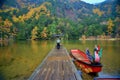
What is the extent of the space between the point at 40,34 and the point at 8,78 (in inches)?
3029

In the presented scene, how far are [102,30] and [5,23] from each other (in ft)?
152

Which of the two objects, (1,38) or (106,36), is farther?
(106,36)

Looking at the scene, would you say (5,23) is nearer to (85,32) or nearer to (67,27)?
(67,27)

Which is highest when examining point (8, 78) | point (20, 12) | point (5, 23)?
point (20, 12)

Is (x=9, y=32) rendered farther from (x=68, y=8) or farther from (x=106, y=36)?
(x=68, y=8)

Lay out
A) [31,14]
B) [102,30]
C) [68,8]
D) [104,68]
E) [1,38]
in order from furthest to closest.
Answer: [68,8] → [31,14] → [102,30] → [1,38] → [104,68]

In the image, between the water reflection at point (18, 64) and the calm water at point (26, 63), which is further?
the calm water at point (26, 63)

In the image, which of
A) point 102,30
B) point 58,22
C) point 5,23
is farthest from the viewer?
point 58,22

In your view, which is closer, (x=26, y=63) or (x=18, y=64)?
(x=18, y=64)

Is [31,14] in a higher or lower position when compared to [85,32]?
higher

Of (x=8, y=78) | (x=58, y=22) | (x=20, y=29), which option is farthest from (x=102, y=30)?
(x=8, y=78)

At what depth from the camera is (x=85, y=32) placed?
3789 inches

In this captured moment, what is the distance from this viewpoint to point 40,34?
9181 centimetres

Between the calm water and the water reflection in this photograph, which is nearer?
the water reflection
